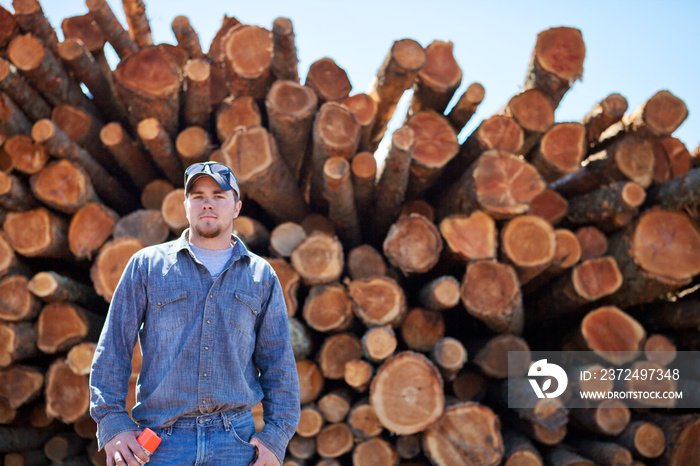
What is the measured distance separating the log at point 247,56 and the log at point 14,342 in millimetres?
2110

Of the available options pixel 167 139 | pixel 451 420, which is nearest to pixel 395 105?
pixel 167 139

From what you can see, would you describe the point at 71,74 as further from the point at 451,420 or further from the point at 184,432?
the point at 451,420

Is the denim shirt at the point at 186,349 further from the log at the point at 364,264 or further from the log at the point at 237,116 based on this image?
the log at the point at 237,116

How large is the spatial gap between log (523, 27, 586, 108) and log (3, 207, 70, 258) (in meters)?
3.51

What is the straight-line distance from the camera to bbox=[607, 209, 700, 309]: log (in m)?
3.55

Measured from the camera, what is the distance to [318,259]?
340cm

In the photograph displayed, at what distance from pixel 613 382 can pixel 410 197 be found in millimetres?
1881

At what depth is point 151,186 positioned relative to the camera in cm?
393

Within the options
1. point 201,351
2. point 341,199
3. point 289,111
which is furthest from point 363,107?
point 201,351

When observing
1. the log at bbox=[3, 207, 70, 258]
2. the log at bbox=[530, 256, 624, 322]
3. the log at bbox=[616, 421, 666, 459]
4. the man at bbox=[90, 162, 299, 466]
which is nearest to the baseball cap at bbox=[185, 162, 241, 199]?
the man at bbox=[90, 162, 299, 466]

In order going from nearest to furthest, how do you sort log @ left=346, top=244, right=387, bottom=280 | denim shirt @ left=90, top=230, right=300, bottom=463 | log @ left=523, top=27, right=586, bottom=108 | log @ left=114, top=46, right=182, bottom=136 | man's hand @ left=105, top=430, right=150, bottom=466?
1. man's hand @ left=105, top=430, right=150, bottom=466
2. denim shirt @ left=90, top=230, right=300, bottom=463
3. log @ left=114, top=46, right=182, bottom=136
4. log @ left=346, top=244, right=387, bottom=280
5. log @ left=523, top=27, right=586, bottom=108

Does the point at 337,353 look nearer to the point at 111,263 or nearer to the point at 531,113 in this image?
the point at 111,263

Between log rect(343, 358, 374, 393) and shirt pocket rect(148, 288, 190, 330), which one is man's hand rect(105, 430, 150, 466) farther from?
log rect(343, 358, 374, 393)

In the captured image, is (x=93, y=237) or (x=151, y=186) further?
(x=151, y=186)
